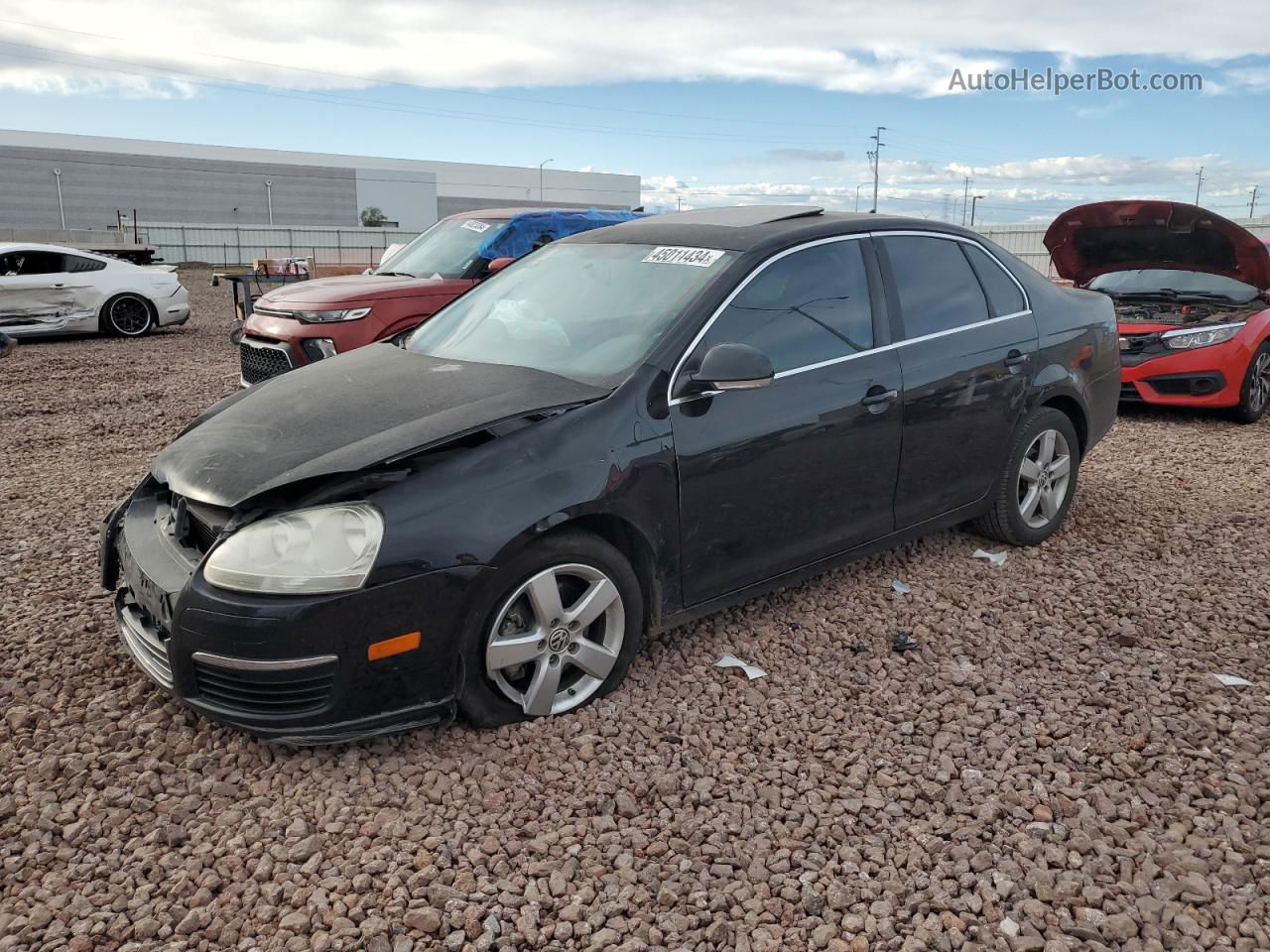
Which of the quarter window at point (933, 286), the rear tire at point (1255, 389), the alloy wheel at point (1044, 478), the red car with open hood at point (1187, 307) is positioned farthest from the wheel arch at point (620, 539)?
the rear tire at point (1255, 389)

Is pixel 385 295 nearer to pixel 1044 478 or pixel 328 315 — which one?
pixel 328 315

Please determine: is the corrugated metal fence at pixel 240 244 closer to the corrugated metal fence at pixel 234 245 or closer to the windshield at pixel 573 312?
the corrugated metal fence at pixel 234 245

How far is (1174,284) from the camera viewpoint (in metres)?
8.89

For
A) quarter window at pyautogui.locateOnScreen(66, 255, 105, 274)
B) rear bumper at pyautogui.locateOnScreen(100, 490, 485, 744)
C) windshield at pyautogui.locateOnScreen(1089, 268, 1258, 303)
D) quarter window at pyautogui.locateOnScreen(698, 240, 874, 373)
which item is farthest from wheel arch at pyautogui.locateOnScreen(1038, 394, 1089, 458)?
quarter window at pyautogui.locateOnScreen(66, 255, 105, 274)

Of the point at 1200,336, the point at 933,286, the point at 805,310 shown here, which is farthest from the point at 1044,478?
the point at 1200,336

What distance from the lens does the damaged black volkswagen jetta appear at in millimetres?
2861

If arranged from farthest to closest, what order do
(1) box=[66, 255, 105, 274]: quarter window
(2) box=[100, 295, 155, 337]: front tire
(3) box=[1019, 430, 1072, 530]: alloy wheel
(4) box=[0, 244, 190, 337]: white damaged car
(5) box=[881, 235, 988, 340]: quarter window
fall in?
(2) box=[100, 295, 155, 337]: front tire
(1) box=[66, 255, 105, 274]: quarter window
(4) box=[0, 244, 190, 337]: white damaged car
(3) box=[1019, 430, 1072, 530]: alloy wheel
(5) box=[881, 235, 988, 340]: quarter window

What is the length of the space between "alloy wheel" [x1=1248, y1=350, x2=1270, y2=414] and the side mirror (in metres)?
6.72

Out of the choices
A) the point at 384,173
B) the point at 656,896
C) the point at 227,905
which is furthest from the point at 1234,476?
the point at 384,173

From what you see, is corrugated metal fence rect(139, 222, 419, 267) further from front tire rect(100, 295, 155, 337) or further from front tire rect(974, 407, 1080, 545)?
front tire rect(974, 407, 1080, 545)

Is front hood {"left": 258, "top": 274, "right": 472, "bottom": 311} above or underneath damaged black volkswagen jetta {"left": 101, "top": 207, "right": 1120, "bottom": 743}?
above

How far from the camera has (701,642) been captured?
394 centimetres

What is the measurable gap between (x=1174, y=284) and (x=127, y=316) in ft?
45.7

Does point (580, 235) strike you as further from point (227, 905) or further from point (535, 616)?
point (227, 905)
